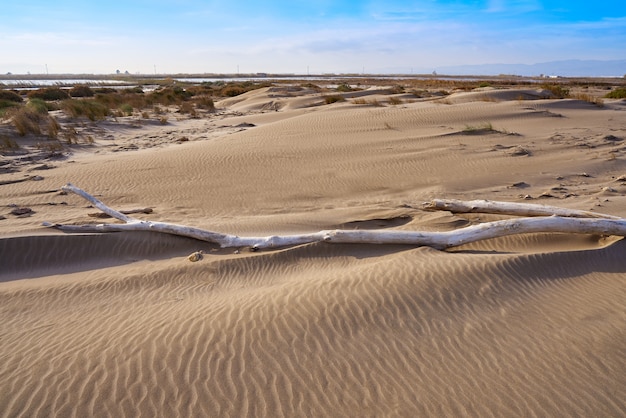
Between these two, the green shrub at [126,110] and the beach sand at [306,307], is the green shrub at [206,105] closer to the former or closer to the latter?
the green shrub at [126,110]

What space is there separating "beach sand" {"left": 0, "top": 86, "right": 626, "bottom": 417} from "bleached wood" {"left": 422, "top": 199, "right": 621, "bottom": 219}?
8.9 inches

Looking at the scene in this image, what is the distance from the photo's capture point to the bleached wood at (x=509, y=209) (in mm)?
6875

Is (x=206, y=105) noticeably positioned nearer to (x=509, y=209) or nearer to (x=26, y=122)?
(x=26, y=122)

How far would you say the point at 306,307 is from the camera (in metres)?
4.89

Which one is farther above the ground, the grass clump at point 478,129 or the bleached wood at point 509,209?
the grass clump at point 478,129

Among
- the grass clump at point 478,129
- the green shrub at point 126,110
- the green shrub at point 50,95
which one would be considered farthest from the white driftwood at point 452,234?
the green shrub at point 50,95

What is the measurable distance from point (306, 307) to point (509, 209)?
4199 millimetres

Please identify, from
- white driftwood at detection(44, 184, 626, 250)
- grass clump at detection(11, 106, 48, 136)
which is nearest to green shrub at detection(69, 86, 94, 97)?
grass clump at detection(11, 106, 48, 136)

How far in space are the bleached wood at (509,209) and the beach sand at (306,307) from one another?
227mm

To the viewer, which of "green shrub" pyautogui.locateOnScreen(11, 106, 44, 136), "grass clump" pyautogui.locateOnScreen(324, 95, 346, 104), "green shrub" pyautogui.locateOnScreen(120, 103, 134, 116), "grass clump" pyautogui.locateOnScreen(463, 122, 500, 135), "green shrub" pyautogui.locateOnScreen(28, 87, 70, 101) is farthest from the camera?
"green shrub" pyautogui.locateOnScreen(28, 87, 70, 101)

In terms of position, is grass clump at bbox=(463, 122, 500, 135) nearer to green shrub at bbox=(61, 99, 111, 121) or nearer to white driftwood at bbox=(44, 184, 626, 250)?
white driftwood at bbox=(44, 184, 626, 250)

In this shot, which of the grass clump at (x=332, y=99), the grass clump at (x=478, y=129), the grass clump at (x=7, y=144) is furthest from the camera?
the grass clump at (x=332, y=99)

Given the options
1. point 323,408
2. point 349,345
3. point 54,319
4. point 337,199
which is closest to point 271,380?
point 323,408

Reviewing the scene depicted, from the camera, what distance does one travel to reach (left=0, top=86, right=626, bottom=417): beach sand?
3.72 m
